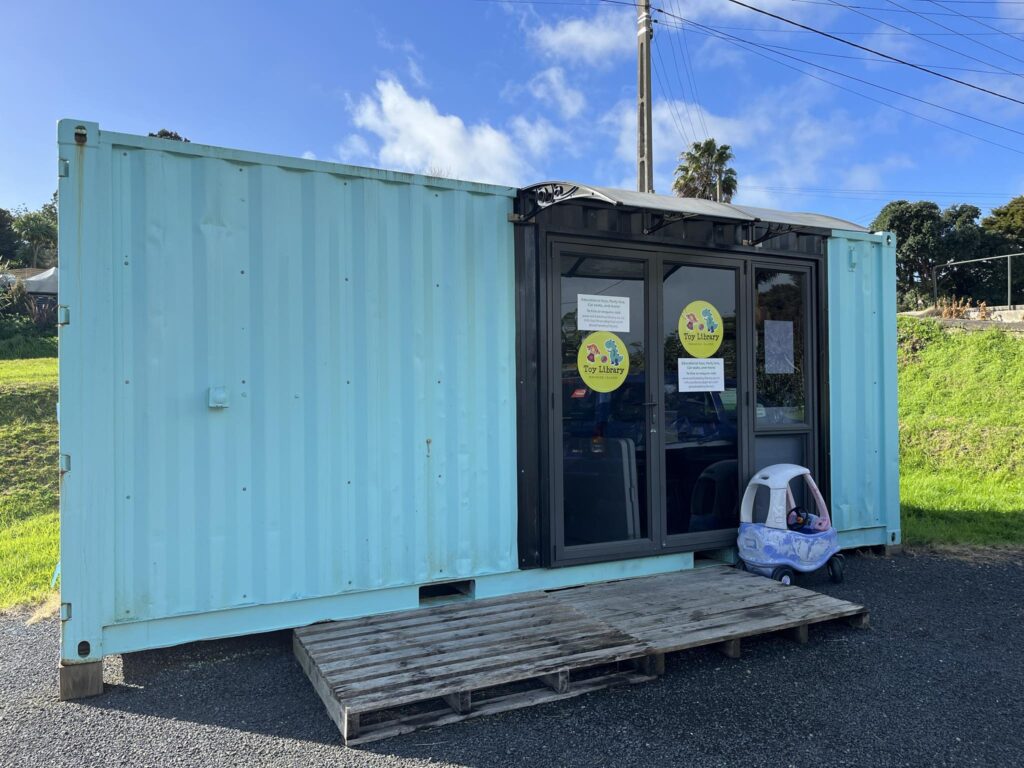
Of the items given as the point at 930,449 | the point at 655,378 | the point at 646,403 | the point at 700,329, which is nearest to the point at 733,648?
the point at 646,403

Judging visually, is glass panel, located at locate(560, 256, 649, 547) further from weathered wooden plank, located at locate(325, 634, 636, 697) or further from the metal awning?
weathered wooden plank, located at locate(325, 634, 636, 697)

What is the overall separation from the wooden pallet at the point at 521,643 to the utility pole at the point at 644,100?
25.2 ft

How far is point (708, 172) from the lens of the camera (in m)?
29.4

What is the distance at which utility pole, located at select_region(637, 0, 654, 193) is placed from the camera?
10.8 metres

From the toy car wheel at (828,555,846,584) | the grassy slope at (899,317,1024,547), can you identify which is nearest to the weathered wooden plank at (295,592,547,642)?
the toy car wheel at (828,555,846,584)

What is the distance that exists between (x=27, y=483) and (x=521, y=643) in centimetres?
746

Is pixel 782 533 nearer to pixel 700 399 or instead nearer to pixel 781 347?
pixel 700 399

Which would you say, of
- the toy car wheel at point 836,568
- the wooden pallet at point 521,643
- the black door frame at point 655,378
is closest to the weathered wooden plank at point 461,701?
the wooden pallet at point 521,643

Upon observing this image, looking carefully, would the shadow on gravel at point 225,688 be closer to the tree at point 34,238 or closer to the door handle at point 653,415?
the door handle at point 653,415

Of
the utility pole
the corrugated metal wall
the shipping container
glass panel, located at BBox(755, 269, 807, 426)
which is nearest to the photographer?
the shipping container

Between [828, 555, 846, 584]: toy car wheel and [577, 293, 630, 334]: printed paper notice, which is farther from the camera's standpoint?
[828, 555, 846, 584]: toy car wheel

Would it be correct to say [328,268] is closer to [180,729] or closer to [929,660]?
[180,729]

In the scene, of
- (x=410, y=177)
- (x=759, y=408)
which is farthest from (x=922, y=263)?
(x=410, y=177)

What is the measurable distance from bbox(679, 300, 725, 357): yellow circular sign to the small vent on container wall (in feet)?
7.88
